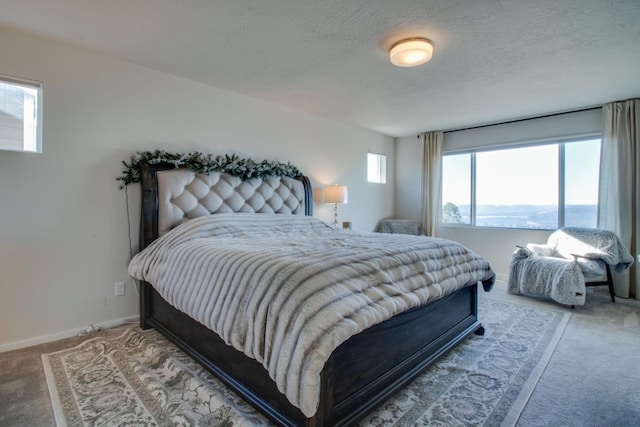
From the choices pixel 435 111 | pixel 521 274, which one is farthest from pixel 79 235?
pixel 521 274

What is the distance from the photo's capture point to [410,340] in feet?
6.39

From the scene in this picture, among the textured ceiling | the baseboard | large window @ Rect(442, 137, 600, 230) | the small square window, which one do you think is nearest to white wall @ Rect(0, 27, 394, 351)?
the baseboard

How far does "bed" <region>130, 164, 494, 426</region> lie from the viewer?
1418 mm

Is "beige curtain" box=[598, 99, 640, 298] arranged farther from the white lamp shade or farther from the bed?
the white lamp shade

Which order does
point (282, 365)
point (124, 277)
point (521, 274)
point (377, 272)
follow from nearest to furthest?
point (282, 365) → point (377, 272) → point (124, 277) → point (521, 274)

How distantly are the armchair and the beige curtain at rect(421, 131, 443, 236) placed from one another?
1.67 meters

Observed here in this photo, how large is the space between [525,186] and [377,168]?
2345mm

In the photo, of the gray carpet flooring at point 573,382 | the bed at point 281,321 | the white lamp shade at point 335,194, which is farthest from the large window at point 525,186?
the bed at point 281,321

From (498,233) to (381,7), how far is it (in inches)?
160

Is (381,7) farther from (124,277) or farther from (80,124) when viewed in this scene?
(124,277)

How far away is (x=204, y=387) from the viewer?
6.09 feet

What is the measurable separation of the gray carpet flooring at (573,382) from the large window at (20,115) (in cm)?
157

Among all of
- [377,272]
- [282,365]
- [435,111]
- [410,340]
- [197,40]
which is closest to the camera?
[282,365]

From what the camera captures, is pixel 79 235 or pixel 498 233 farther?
pixel 498 233
